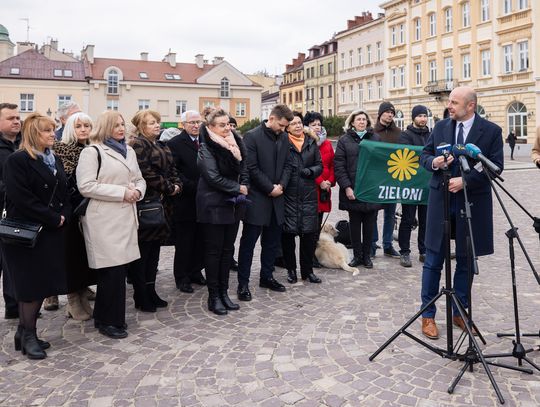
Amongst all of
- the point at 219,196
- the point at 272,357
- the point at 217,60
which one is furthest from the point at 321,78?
the point at 272,357

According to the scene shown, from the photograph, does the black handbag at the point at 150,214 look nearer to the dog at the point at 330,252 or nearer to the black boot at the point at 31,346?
the black boot at the point at 31,346

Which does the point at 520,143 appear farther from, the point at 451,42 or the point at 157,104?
the point at 157,104

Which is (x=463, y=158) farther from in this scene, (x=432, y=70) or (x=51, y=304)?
(x=432, y=70)

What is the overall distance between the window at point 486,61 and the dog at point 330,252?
3801 centimetres

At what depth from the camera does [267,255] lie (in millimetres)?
6602

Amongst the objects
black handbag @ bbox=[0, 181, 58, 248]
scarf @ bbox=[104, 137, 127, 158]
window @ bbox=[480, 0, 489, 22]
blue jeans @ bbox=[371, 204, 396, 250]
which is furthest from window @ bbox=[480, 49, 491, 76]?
black handbag @ bbox=[0, 181, 58, 248]

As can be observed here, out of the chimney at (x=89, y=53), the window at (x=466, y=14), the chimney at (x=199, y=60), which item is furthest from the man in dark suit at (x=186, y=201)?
the chimney at (x=199, y=60)

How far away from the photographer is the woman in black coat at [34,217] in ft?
14.6

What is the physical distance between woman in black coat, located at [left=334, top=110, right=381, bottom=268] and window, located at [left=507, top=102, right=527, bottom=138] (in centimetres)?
3483

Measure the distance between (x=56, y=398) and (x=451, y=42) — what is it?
46281 millimetres

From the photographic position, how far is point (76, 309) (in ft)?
18.4

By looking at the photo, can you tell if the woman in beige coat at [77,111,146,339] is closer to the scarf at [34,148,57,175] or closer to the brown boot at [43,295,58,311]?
the scarf at [34,148,57,175]

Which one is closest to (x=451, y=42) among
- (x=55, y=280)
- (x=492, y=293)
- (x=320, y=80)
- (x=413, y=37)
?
(x=413, y=37)

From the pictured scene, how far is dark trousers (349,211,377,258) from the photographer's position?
7.68 m
